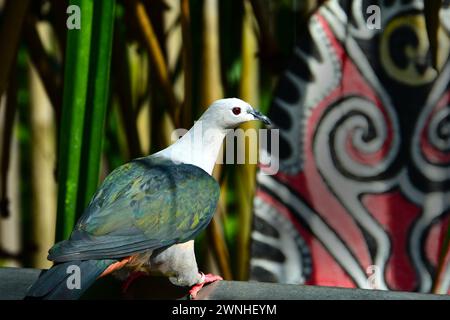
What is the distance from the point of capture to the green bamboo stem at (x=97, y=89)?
937 mm

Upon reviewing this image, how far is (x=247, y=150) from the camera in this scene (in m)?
1.22

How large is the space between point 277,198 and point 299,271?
0.10 metres

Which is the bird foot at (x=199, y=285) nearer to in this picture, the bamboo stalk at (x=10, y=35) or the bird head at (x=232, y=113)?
the bird head at (x=232, y=113)

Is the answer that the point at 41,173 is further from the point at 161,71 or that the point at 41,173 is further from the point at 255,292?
the point at 255,292

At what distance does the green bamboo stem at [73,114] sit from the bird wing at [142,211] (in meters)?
0.05

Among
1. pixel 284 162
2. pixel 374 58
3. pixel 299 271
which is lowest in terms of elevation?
pixel 299 271

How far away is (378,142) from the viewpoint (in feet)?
4.04

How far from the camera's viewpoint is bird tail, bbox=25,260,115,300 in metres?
0.80

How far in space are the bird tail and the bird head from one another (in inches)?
8.2

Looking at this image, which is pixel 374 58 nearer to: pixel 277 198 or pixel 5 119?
pixel 277 198

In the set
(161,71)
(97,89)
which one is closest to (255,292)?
(97,89)

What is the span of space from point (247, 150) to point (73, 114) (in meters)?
0.32

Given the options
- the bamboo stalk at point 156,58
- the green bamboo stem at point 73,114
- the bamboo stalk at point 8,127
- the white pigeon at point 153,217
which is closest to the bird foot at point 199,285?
the white pigeon at point 153,217
